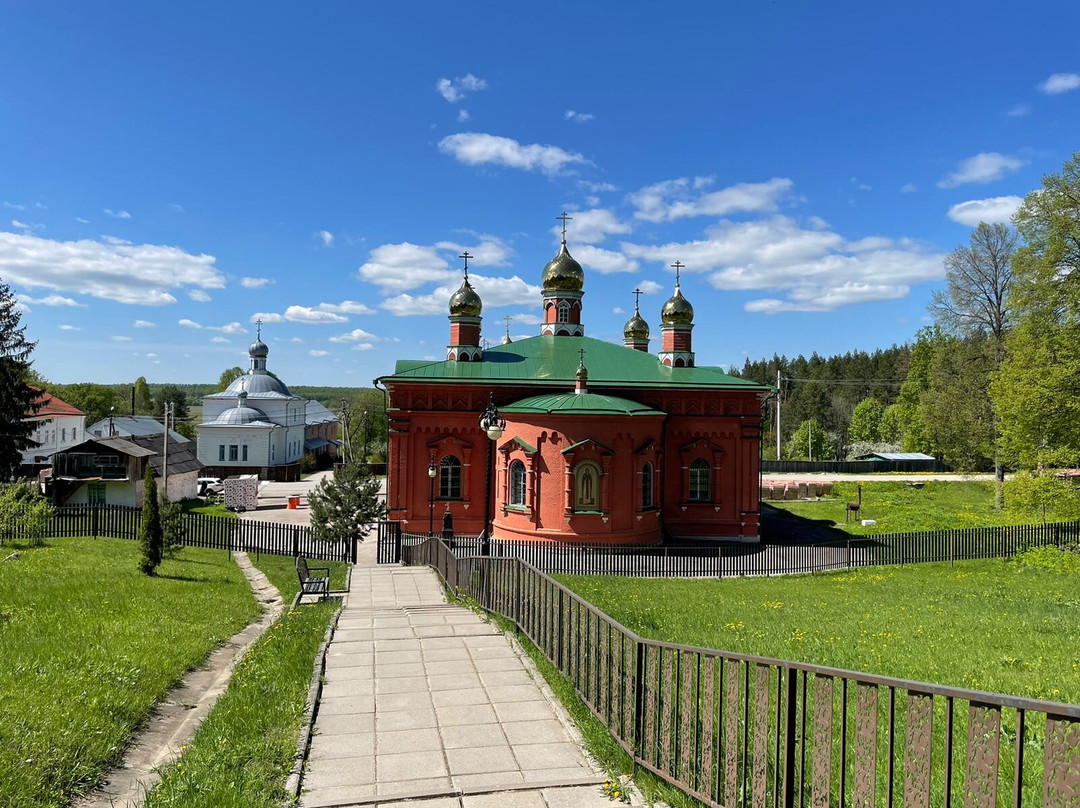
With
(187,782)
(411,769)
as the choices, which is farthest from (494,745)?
(187,782)

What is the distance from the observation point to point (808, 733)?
5.11m

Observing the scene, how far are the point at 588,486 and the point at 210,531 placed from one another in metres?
10.9

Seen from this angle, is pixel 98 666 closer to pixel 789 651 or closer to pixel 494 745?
pixel 494 745

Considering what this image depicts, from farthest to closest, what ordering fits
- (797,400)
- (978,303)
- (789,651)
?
(797,400) → (978,303) → (789,651)

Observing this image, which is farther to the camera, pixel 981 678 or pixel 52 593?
pixel 52 593

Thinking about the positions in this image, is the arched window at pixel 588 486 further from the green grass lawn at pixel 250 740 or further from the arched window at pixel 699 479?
the green grass lawn at pixel 250 740

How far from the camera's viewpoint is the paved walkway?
4.39 m

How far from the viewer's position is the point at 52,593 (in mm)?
10172

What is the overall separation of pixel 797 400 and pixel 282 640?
73.6 meters

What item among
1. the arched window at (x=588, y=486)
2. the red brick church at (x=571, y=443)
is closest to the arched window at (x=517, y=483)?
the red brick church at (x=571, y=443)

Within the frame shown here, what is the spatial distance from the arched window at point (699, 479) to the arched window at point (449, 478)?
Result: 7.77m

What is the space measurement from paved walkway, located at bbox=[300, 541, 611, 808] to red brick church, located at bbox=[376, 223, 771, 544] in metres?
12.3

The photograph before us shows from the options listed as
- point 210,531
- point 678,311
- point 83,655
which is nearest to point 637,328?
point 678,311

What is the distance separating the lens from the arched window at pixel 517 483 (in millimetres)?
21297
